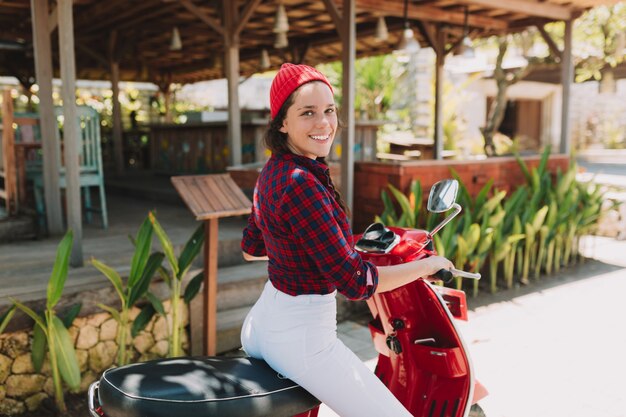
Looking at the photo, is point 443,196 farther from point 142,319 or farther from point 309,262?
point 142,319

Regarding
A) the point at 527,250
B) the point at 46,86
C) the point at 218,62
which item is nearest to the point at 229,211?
the point at 46,86

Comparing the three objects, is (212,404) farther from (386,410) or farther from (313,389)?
(386,410)

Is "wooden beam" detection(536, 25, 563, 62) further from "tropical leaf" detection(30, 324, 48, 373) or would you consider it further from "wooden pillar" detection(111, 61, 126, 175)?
"tropical leaf" detection(30, 324, 48, 373)

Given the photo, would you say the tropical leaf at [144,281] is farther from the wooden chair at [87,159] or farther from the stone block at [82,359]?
the wooden chair at [87,159]

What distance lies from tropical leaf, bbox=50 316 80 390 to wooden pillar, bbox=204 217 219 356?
722mm

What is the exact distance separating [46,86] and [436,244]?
349 centimetres

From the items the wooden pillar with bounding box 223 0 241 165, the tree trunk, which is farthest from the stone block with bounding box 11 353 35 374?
the tree trunk

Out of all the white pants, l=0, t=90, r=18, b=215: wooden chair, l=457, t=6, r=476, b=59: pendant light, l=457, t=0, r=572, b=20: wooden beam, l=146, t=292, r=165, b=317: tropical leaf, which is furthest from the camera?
l=457, t=6, r=476, b=59: pendant light

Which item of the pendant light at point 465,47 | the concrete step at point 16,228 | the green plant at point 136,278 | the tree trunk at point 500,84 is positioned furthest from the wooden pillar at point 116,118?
the green plant at point 136,278

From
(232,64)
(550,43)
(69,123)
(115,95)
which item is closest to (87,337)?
(69,123)

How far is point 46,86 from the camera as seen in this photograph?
4852 mm

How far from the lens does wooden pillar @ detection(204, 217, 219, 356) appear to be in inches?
Answer: 125

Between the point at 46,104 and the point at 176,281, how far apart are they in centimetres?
240

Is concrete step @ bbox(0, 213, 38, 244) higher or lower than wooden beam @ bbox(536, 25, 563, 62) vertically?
lower
